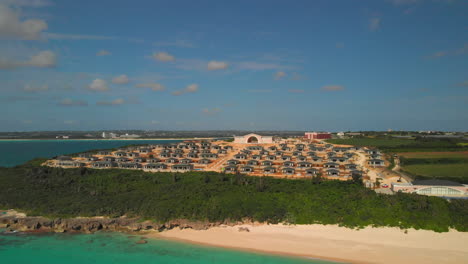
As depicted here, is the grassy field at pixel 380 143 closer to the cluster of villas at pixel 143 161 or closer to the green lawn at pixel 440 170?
the green lawn at pixel 440 170

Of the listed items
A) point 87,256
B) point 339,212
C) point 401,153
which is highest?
point 401,153

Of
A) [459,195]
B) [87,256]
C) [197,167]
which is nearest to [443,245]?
[459,195]

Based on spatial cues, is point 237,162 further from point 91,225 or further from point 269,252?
point 269,252

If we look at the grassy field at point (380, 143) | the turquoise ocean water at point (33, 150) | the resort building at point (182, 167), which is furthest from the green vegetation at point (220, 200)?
the grassy field at point (380, 143)

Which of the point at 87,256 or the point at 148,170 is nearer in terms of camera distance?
the point at 87,256

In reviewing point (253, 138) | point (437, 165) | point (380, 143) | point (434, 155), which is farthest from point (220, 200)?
point (380, 143)

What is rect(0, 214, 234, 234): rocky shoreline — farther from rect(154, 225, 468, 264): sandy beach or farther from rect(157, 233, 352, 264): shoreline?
rect(157, 233, 352, 264): shoreline

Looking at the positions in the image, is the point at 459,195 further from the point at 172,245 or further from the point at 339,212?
the point at 172,245
